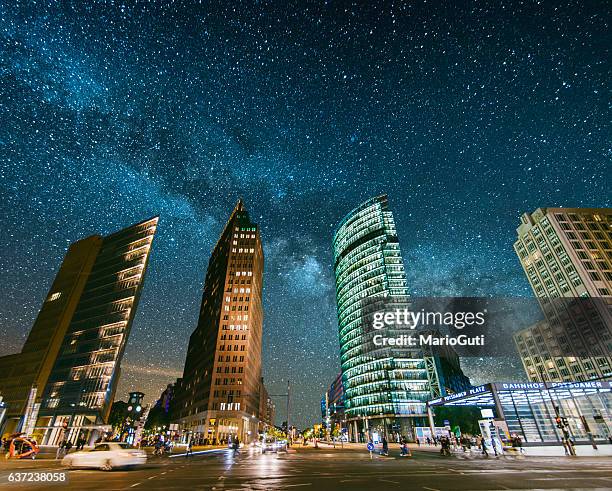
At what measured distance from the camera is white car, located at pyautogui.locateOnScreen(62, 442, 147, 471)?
1870cm

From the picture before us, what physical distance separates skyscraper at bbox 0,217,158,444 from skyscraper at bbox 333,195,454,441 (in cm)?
7275

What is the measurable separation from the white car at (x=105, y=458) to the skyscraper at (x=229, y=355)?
194ft

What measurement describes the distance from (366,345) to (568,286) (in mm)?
71180

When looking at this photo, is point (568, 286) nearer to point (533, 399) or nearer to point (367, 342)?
point (367, 342)

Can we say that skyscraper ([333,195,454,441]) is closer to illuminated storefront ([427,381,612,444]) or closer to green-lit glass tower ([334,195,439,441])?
green-lit glass tower ([334,195,439,441])

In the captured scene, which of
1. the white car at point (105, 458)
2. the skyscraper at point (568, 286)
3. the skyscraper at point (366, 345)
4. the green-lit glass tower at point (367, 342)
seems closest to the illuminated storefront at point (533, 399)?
the white car at point (105, 458)

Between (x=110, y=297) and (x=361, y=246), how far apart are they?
94.8 m

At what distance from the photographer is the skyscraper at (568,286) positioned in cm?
9269

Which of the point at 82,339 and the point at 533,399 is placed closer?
the point at 533,399

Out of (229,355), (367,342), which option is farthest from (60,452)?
(367,342)

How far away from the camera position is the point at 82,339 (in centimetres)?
8294

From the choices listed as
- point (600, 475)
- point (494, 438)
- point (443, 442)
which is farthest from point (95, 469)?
point (494, 438)

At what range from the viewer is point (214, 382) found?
305 feet

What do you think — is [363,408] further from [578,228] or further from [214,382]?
[578,228]
